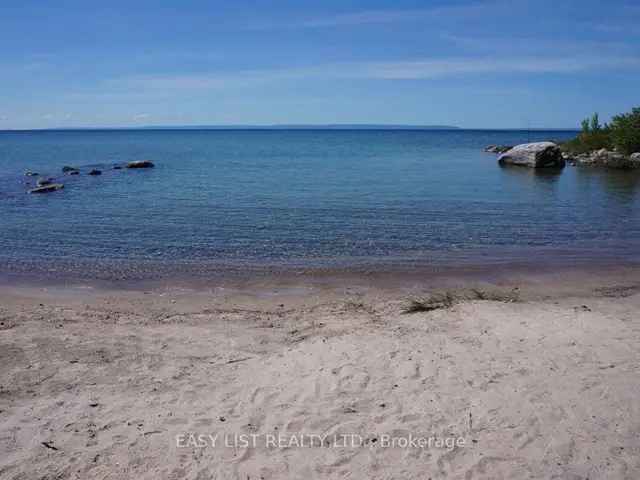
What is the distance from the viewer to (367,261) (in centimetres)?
1377

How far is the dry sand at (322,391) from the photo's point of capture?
5.30 m

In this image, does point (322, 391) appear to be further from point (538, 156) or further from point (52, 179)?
point (538, 156)

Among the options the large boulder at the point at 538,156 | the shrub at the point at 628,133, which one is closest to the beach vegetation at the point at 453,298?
the large boulder at the point at 538,156

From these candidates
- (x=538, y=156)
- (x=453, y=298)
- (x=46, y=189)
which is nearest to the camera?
(x=453, y=298)

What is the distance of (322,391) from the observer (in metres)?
6.61

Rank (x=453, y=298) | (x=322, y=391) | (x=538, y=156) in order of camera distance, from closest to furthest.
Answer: (x=322, y=391) < (x=453, y=298) < (x=538, y=156)

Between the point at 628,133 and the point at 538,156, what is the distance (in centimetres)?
806

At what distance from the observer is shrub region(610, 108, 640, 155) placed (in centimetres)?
4038

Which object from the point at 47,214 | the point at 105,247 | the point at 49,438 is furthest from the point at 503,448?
the point at 47,214

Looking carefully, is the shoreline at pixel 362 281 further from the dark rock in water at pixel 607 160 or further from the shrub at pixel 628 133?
the shrub at pixel 628 133

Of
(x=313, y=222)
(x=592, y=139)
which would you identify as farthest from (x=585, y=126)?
(x=313, y=222)

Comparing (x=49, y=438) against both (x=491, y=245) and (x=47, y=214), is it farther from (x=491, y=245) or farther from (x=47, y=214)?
(x=47, y=214)

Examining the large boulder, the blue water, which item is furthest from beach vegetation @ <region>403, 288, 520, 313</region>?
the large boulder

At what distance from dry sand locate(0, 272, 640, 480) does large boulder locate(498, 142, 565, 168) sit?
31.9 metres
